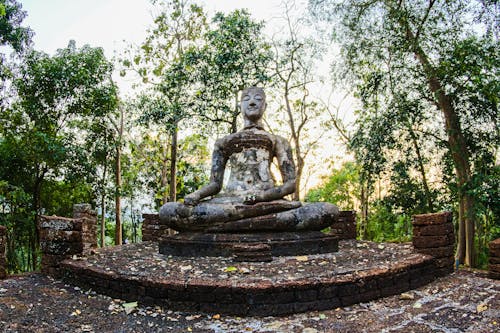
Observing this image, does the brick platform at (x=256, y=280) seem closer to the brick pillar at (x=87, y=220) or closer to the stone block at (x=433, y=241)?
the stone block at (x=433, y=241)

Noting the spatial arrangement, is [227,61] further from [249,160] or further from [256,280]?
[256,280]

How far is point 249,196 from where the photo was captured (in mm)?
5820

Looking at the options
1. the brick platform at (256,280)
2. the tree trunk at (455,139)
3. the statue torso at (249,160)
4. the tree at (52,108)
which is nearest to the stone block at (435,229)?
the brick platform at (256,280)

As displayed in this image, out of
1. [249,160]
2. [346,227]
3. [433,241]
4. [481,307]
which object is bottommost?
[481,307]

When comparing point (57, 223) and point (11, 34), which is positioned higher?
point (11, 34)

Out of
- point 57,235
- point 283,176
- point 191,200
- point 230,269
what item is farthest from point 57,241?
point 283,176

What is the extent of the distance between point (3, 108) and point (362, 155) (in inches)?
330

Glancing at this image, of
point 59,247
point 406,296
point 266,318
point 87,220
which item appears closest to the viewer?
point 266,318

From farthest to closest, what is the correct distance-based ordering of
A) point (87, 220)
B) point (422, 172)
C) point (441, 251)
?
point (87, 220), point (422, 172), point (441, 251)

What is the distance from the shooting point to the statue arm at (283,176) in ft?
19.4

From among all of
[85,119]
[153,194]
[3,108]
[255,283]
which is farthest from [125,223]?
[255,283]

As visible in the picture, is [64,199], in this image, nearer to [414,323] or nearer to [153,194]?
[153,194]

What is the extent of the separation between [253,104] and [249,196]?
2005 millimetres

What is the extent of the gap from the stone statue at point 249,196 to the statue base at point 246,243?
13 centimetres
